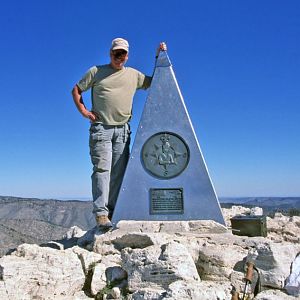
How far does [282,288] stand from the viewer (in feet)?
15.5

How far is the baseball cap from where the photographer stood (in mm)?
7094

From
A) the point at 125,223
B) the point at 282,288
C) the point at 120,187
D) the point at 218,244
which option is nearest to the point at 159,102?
the point at 120,187

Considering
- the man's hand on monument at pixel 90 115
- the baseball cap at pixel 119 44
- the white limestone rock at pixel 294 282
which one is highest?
the baseball cap at pixel 119 44

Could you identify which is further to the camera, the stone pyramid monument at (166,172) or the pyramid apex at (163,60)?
the pyramid apex at (163,60)

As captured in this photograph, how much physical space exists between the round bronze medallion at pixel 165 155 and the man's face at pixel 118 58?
1.44 m

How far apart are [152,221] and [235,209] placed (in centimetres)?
460

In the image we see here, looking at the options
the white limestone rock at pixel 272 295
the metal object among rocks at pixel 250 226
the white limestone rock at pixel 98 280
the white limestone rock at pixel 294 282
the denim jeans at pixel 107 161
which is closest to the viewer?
the white limestone rock at pixel 272 295

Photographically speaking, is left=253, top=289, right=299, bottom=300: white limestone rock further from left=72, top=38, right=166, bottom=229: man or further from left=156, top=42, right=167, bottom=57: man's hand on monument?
left=156, top=42, right=167, bottom=57: man's hand on monument

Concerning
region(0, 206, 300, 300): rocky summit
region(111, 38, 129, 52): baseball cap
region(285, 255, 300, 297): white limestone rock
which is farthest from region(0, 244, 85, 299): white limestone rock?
region(111, 38, 129, 52): baseball cap

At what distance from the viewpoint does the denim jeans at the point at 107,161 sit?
23.5ft

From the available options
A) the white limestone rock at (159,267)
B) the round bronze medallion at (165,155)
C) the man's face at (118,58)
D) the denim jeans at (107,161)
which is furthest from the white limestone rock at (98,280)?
the man's face at (118,58)

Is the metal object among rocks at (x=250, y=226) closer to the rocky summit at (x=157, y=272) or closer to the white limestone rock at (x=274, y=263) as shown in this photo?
the rocky summit at (x=157, y=272)

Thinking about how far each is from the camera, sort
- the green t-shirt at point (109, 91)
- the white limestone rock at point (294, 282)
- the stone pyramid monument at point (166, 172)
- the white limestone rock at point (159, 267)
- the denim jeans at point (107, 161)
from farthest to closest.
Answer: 1. the green t-shirt at point (109, 91)
2. the denim jeans at point (107, 161)
3. the stone pyramid monument at point (166, 172)
4. the white limestone rock at point (159, 267)
5. the white limestone rock at point (294, 282)

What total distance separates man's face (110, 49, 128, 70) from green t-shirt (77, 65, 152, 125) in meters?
0.10
